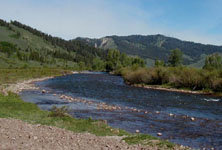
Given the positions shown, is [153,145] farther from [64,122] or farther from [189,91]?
[189,91]

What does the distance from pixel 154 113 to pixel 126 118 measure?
551 cm

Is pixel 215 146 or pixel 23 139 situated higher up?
pixel 23 139

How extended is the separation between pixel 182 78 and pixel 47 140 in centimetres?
5856

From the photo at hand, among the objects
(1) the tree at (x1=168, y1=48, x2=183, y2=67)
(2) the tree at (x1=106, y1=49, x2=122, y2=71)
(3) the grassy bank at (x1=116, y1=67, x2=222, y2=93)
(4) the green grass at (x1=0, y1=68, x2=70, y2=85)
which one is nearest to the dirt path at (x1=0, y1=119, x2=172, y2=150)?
(3) the grassy bank at (x1=116, y1=67, x2=222, y2=93)

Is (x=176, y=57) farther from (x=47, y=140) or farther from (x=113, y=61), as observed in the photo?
(x=47, y=140)

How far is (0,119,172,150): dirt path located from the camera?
1265 cm

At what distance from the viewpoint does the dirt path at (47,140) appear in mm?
12648

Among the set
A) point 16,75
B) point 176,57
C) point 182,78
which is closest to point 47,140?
point 182,78

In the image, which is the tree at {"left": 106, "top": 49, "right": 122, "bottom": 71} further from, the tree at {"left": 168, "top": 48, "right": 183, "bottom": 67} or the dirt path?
the dirt path

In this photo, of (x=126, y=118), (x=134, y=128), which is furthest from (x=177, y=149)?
(x=126, y=118)

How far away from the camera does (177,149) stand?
576 inches

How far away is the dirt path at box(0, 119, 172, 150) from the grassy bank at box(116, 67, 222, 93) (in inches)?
1949

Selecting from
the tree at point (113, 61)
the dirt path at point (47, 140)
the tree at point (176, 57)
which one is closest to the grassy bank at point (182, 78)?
the dirt path at point (47, 140)

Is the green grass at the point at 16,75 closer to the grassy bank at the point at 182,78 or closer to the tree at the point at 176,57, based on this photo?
the grassy bank at the point at 182,78
